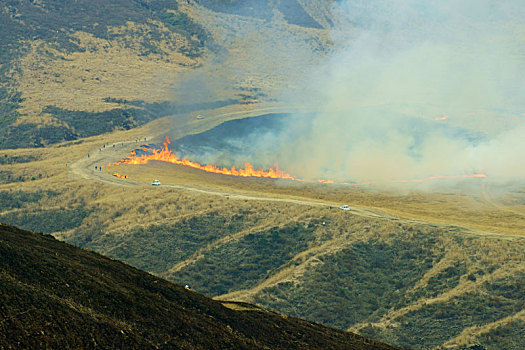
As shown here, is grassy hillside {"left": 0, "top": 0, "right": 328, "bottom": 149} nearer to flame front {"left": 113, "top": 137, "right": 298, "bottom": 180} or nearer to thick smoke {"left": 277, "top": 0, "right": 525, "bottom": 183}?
thick smoke {"left": 277, "top": 0, "right": 525, "bottom": 183}

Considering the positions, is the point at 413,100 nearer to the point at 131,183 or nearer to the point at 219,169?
the point at 219,169

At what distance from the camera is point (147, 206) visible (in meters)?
84.9

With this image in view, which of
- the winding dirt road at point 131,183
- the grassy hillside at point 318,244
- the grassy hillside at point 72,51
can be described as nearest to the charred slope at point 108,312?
the grassy hillside at point 318,244

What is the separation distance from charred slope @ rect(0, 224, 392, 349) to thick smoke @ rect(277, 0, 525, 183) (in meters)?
66.3

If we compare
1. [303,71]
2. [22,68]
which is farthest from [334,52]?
[22,68]

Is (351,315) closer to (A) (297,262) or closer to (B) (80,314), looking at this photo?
(A) (297,262)

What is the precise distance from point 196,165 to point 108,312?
274 ft

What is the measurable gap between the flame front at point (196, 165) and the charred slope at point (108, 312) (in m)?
65.2

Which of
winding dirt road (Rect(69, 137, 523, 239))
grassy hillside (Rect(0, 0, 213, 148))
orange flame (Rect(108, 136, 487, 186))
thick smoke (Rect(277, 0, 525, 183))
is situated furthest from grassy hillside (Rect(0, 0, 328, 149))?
orange flame (Rect(108, 136, 487, 186))

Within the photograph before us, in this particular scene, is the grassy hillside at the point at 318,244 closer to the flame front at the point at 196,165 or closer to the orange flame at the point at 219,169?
the orange flame at the point at 219,169

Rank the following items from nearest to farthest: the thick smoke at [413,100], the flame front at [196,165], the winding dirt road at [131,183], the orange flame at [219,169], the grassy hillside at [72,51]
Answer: the winding dirt road at [131,183] < the orange flame at [219,169] < the flame front at [196,165] < the thick smoke at [413,100] < the grassy hillside at [72,51]

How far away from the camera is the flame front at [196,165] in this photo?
104000 mm

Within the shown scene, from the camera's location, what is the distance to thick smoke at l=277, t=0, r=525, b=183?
105938 mm

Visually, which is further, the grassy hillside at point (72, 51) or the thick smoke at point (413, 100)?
the grassy hillside at point (72, 51)
